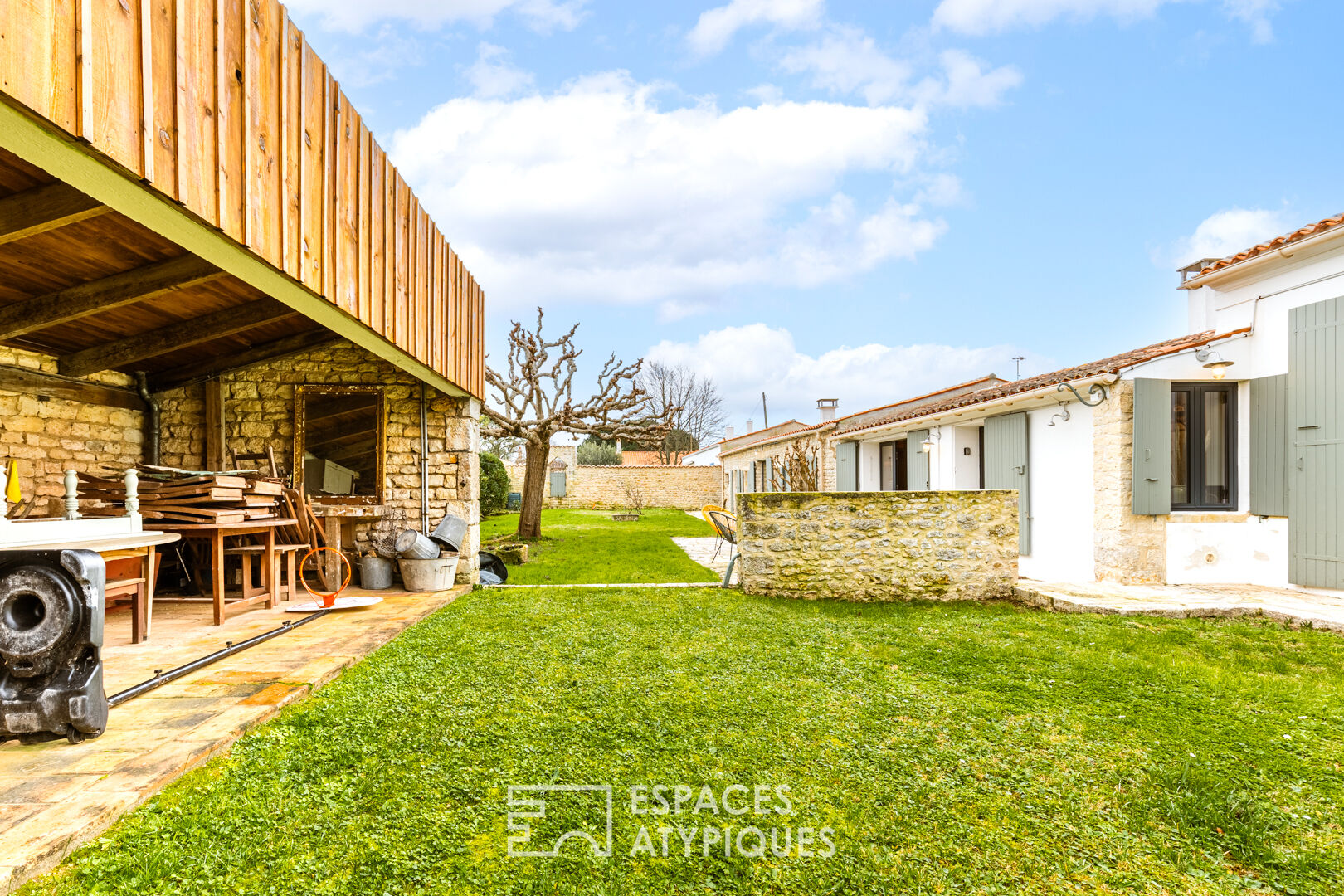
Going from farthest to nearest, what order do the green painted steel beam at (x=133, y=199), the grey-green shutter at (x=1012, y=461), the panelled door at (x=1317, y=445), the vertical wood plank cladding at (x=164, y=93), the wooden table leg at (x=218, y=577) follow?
the grey-green shutter at (x=1012, y=461)
the panelled door at (x=1317, y=445)
the wooden table leg at (x=218, y=577)
the vertical wood plank cladding at (x=164, y=93)
the green painted steel beam at (x=133, y=199)

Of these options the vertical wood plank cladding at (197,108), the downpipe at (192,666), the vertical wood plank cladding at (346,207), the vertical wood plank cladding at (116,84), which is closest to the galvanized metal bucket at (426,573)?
the downpipe at (192,666)

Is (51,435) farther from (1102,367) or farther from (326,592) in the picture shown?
(1102,367)

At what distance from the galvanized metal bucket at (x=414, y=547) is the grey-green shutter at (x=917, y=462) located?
26.0ft

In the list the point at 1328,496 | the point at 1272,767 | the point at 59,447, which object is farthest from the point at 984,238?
the point at 59,447

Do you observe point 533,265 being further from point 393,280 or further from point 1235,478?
point 1235,478

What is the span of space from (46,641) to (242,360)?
4.34m

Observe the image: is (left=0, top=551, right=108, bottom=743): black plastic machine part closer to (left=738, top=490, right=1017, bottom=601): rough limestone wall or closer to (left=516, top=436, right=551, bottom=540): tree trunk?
(left=738, top=490, right=1017, bottom=601): rough limestone wall

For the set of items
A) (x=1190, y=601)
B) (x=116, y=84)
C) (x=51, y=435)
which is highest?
(x=116, y=84)

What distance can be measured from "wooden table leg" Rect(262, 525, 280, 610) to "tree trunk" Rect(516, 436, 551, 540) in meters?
6.74

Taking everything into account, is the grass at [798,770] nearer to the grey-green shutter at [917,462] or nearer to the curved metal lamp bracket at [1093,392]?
the curved metal lamp bracket at [1093,392]

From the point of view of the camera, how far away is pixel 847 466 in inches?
554

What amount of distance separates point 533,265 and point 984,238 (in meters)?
15.9

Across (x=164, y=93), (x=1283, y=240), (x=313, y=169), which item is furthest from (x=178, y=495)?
(x=1283, y=240)

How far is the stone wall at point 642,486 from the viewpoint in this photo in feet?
79.8
